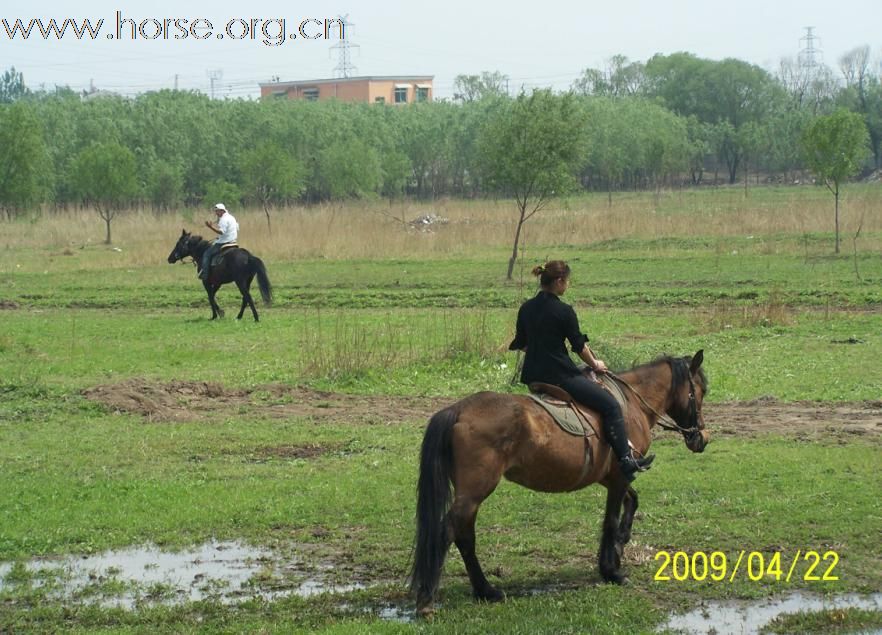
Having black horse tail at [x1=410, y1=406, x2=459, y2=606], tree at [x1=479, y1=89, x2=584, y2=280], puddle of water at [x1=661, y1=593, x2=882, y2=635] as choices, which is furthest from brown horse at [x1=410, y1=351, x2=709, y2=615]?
tree at [x1=479, y1=89, x2=584, y2=280]

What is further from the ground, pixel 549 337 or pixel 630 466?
pixel 549 337

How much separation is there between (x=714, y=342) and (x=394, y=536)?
1092cm

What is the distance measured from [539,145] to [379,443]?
791 inches

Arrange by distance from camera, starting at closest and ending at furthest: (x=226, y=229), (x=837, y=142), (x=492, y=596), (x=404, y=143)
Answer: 1. (x=492, y=596)
2. (x=226, y=229)
3. (x=837, y=142)
4. (x=404, y=143)

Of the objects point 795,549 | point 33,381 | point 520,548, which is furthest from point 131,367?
point 795,549

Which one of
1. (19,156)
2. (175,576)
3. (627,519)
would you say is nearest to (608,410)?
(627,519)

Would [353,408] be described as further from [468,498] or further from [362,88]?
[362,88]

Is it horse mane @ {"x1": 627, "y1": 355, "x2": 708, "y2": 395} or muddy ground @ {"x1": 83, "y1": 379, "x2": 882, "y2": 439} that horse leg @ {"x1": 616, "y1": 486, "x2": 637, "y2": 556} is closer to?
horse mane @ {"x1": 627, "y1": 355, "x2": 708, "y2": 395}

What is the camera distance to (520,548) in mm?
9219

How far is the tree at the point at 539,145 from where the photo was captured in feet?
106

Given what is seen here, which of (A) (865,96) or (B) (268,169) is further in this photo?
(A) (865,96)

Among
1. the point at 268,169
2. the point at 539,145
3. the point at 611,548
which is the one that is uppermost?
the point at 539,145
